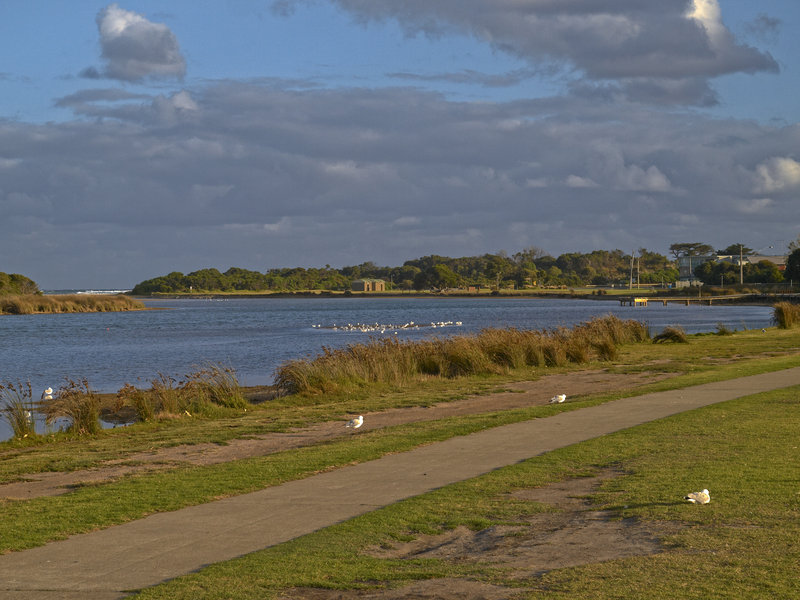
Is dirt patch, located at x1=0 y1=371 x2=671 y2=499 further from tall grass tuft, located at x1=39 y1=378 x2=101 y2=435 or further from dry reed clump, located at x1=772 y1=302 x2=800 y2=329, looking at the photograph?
dry reed clump, located at x1=772 y1=302 x2=800 y2=329

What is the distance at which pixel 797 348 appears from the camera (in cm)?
3128

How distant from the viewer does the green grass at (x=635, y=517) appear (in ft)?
20.1

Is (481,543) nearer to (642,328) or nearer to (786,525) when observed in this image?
(786,525)

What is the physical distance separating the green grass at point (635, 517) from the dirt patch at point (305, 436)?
439 centimetres

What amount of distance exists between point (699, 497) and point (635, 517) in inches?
27.6

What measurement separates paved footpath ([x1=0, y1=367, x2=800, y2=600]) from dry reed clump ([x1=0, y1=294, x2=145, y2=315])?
106m

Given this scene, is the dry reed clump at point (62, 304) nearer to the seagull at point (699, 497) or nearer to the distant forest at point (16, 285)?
the distant forest at point (16, 285)

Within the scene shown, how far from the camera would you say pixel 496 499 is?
906 centimetres

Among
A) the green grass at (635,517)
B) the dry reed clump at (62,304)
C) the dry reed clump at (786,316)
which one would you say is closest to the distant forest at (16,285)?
the dry reed clump at (62,304)

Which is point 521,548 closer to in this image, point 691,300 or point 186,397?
point 186,397

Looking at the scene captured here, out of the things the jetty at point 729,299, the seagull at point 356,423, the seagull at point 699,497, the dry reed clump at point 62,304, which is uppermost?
the dry reed clump at point 62,304

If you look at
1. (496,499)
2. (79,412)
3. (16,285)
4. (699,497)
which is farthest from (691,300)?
(699,497)

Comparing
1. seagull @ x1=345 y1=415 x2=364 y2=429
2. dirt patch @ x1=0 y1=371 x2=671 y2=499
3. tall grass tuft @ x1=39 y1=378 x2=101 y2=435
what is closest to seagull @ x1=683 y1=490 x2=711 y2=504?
dirt patch @ x1=0 y1=371 x2=671 y2=499

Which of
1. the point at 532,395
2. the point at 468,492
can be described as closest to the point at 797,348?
the point at 532,395
